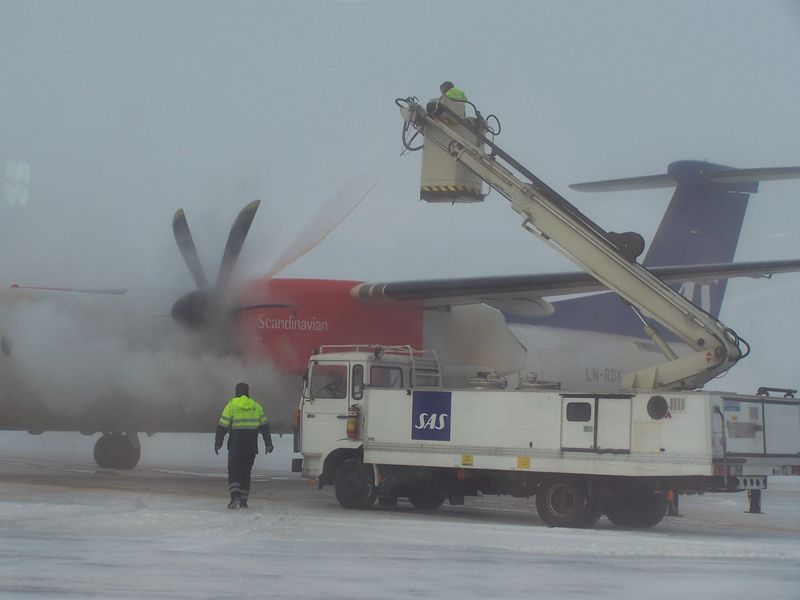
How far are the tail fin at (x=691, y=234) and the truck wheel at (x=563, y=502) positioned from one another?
9859mm

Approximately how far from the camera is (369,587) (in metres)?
8.16

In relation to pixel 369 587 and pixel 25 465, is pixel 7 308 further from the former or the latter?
pixel 369 587

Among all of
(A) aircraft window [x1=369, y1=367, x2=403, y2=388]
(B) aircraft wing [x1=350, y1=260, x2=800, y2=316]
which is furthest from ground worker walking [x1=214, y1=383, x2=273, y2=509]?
(B) aircraft wing [x1=350, y1=260, x2=800, y2=316]

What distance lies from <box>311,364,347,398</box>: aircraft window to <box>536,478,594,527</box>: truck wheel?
10.3 ft

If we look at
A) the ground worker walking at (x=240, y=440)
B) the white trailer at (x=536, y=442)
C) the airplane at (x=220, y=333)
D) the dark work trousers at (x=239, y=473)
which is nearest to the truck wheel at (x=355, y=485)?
the white trailer at (x=536, y=442)

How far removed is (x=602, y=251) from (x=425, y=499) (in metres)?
4.15

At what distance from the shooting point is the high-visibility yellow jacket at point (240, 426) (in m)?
14.1

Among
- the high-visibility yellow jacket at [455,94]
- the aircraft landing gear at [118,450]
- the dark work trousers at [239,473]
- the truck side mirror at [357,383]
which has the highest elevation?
the high-visibility yellow jacket at [455,94]

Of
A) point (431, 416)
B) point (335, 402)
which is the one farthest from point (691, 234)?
point (431, 416)

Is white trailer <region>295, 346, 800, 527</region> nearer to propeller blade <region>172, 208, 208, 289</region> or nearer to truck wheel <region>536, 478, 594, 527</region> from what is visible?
truck wheel <region>536, 478, 594, 527</region>

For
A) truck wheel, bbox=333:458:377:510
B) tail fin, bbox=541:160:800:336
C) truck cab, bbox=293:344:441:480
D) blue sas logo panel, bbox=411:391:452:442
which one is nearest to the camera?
blue sas logo panel, bbox=411:391:452:442

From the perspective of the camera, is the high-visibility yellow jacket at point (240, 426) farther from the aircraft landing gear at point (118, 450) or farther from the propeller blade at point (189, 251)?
the aircraft landing gear at point (118, 450)

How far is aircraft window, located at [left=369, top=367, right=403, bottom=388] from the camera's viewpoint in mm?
15053

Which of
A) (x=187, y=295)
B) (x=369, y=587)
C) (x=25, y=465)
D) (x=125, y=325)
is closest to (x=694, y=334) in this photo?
(x=369, y=587)
